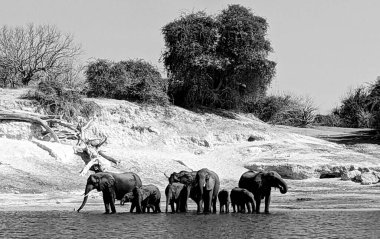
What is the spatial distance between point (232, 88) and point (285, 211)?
31.0m

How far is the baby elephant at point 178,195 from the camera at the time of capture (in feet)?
77.3

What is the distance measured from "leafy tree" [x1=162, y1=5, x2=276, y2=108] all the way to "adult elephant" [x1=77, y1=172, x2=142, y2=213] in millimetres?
26579

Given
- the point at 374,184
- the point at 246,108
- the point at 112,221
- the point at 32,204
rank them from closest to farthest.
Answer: the point at 112,221 → the point at 32,204 → the point at 374,184 → the point at 246,108

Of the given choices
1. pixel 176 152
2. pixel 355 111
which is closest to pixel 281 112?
pixel 355 111

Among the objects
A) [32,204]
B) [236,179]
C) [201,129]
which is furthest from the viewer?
[201,129]

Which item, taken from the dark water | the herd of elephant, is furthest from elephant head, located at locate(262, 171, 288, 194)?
the dark water

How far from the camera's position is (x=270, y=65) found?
52.6 meters

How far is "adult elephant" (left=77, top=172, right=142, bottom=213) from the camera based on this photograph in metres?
23.3

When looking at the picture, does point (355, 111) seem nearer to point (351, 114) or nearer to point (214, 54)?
point (351, 114)

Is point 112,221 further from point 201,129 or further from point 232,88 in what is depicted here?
point 232,88

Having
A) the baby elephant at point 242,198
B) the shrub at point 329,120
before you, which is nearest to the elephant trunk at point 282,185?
the baby elephant at point 242,198

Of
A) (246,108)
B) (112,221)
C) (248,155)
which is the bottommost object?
(112,221)

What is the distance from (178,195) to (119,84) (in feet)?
82.9

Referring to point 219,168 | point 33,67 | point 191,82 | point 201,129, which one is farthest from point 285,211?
point 33,67
